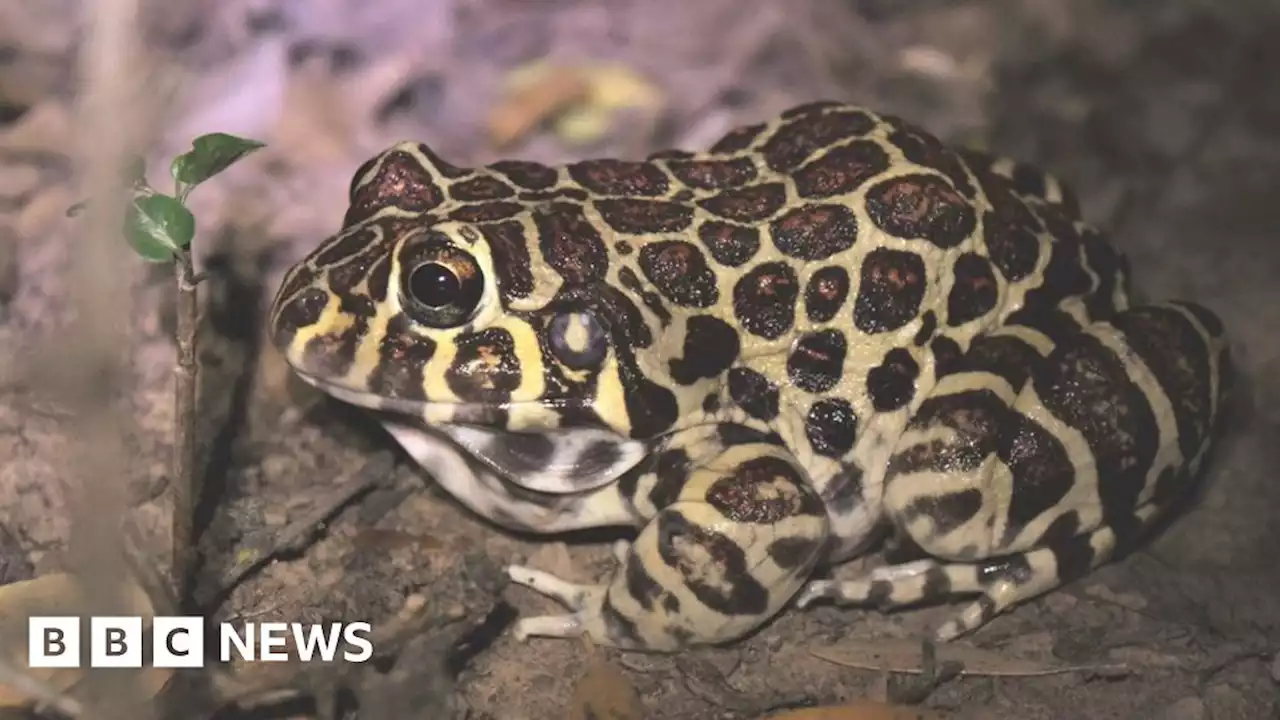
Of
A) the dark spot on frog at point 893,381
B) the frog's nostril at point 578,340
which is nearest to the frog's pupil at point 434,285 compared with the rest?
the frog's nostril at point 578,340

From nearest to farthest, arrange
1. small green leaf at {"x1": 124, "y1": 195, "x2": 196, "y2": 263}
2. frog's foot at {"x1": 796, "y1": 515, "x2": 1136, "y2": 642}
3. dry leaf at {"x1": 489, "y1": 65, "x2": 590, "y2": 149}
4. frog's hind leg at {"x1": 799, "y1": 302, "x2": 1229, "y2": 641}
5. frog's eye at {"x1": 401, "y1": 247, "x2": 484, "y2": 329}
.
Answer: small green leaf at {"x1": 124, "y1": 195, "x2": 196, "y2": 263}, frog's eye at {"x1": 401, "y1": 247, "x2": 484, "y2": 329}, frog's hind leg at {"x1": 799, "y1": 302, "x2": 1229, "y2": 641}, frog's foot at {"x1": 796, "y1": 515, "x2": 1136, "y2": 642}, dry leaf at {"x1": 489, "y1": 65, "x2": 590, "y2": 149}

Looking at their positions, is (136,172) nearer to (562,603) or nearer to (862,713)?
(562,603)

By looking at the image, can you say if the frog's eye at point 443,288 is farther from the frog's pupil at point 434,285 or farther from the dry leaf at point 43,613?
the dry leaf at point 43,613

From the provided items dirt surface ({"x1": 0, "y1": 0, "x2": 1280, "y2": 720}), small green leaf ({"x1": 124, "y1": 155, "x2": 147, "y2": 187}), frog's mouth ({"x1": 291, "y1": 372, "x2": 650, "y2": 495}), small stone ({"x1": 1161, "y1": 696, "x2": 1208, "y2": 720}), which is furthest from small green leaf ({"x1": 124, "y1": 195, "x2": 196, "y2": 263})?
small stone ({"x1": 1161, "y1": 696, "x2": 1208, "y2": 720})

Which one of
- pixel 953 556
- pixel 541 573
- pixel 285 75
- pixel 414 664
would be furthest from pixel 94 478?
pixel 285 75

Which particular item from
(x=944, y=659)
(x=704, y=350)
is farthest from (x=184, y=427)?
(x=944, y=659)

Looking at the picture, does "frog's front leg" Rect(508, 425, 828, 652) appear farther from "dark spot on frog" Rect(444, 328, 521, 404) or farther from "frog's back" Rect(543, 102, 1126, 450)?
"dark spot on frog" Rect(444, 328, 521, 404)
